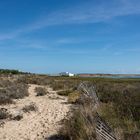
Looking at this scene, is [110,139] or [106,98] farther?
[106,98]

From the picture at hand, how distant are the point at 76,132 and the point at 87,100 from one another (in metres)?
6.85

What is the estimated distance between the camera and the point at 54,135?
31.9ft

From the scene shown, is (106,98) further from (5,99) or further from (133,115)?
(133,115)

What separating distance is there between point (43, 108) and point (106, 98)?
368cm

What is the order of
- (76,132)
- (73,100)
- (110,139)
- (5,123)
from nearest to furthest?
(110,139)
(76,132)
(5,123)
(73,100)

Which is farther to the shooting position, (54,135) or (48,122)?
(48,122)

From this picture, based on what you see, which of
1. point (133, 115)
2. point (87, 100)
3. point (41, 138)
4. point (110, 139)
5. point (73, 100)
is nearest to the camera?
point (110, 139)

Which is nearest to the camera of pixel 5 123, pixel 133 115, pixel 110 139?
pixel 110 139

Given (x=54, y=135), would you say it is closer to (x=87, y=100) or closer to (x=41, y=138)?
(x=41, y=138)

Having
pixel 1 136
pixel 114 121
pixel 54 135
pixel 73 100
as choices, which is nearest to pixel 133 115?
pixel 114 121

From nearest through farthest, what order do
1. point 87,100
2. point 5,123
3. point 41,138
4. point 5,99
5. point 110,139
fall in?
point 110,139, point 41,138, point 5,123, point 87,100, point 5,99

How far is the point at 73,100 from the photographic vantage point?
1838 cm

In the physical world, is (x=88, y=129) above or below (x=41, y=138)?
above

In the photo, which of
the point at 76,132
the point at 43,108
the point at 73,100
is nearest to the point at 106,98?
the point at 73,100
